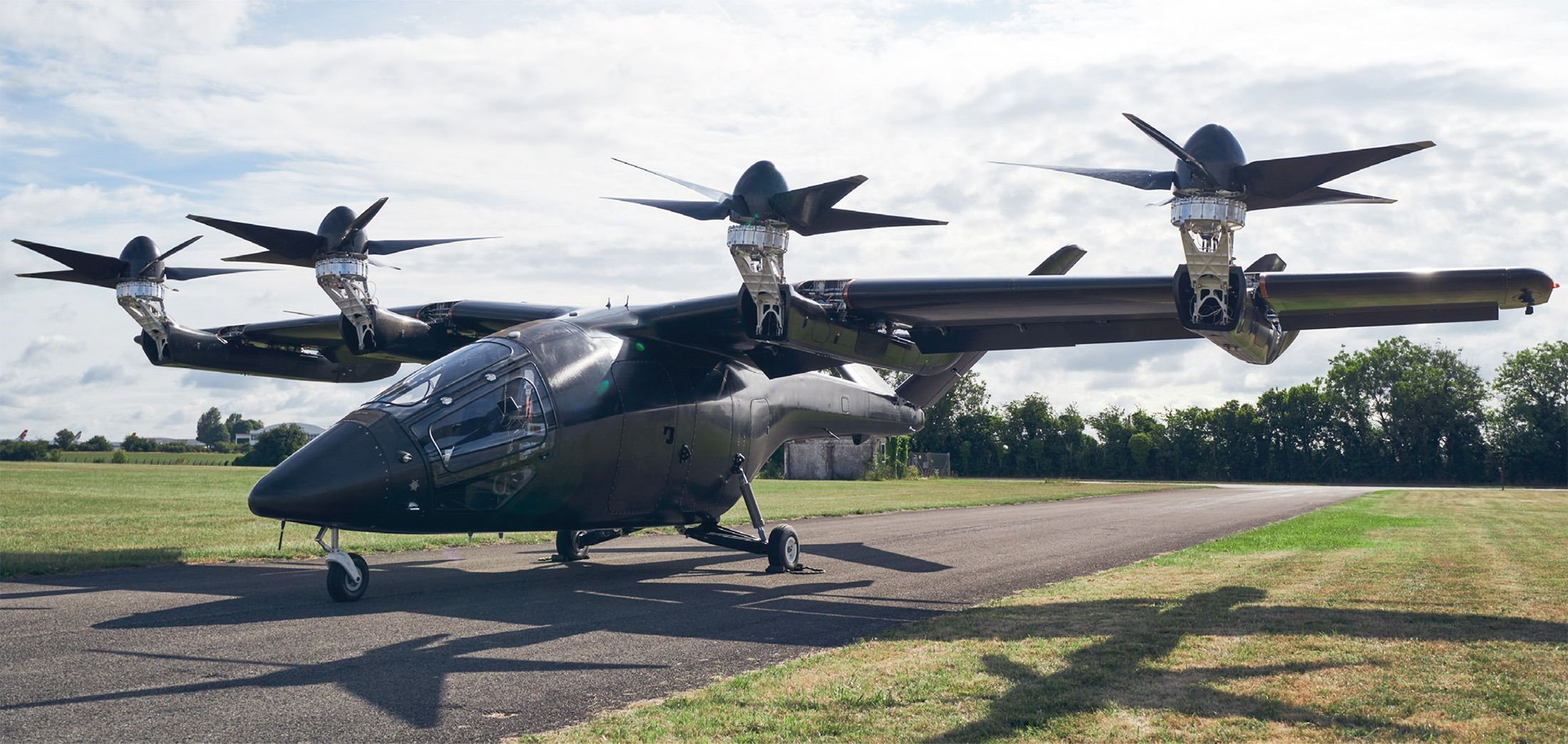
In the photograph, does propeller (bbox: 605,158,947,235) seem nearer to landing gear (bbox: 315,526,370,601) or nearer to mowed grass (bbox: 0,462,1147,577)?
landing gear (bbox: 315,526,370,601)

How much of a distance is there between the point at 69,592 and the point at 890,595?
394 inches

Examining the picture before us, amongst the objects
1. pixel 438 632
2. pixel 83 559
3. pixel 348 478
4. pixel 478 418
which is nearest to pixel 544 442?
pixel 478 418

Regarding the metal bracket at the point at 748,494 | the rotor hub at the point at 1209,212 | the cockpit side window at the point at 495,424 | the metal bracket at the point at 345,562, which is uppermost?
the rotor hub at the point at 1209,212

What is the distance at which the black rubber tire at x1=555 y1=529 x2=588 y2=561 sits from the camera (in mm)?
16094

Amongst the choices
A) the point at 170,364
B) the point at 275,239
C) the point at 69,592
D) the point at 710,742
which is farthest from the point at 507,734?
the point at 170,364

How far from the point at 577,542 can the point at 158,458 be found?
308 feet

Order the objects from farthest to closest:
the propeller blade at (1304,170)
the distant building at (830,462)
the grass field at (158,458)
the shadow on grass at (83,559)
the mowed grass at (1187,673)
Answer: the grass field at (158,458) < the distant building at (830,462) < the shadow on grass at (83,559) < the propeller blade at (1304,170) < the mowed grass at (1187,673)

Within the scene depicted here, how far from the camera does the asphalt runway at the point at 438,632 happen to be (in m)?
6.33

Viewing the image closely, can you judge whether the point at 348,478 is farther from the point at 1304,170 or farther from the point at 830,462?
the point at 830,462

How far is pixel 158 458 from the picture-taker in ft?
300

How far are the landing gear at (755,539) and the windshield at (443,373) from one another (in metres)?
4.71

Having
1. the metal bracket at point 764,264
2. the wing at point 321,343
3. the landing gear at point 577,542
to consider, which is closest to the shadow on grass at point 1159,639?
the metal bracket at point 764,264

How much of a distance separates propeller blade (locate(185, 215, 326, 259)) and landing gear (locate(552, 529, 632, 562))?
5852 millimetres

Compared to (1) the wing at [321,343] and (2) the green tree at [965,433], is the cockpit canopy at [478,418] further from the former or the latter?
(2) the green tree at [965,433]
